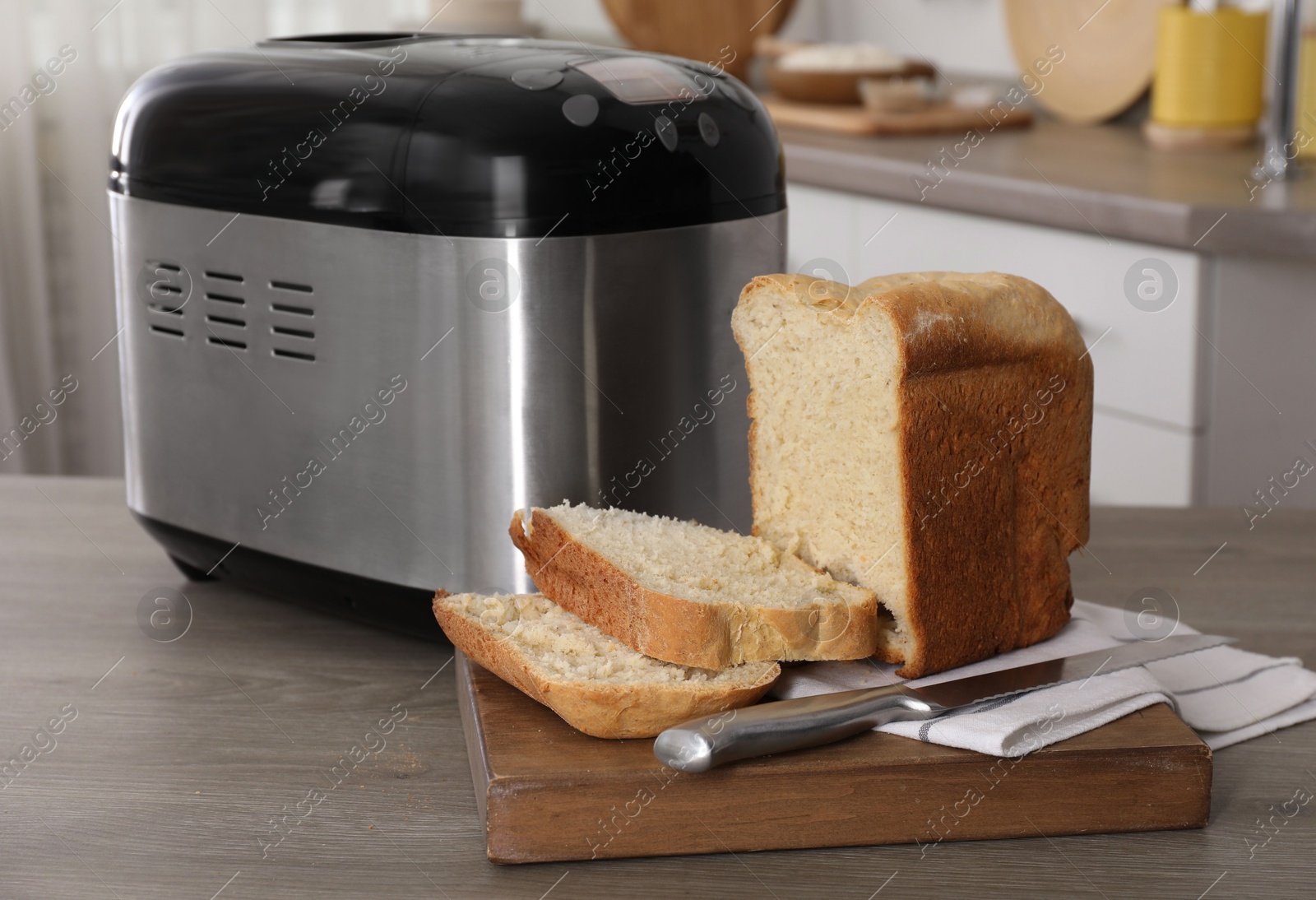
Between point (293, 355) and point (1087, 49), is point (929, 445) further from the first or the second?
point (1087, 49)

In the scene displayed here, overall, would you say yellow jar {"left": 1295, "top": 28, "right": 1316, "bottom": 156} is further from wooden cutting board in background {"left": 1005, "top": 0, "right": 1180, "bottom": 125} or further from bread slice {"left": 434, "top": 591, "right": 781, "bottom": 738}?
bread slice {"left": 434, "top": 591, "right": 781, "bottom": 738}

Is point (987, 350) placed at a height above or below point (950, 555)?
above

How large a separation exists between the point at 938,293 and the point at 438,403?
13.1 inches

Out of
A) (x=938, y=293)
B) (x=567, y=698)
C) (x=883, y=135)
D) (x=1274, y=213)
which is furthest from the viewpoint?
(x=883, y=135)

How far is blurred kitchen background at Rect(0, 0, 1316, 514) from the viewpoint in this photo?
1.83m

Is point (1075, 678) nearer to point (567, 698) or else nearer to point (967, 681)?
point (967, 681)

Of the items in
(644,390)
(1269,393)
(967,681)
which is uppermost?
(644,390)

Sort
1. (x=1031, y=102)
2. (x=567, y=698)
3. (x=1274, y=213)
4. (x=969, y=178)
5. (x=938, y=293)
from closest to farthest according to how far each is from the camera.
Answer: (x=567, y=698), (x=938, y=293), (x=1274, y=213), (x=969, y=178), (x=1031, y=102)

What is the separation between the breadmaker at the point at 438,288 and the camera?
88 centimetres

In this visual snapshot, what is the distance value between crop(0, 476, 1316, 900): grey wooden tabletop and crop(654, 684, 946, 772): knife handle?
59mm

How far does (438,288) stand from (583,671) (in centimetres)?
27

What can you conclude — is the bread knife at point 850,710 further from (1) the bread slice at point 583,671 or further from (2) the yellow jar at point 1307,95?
(2) the yellow jar at point 1307,95

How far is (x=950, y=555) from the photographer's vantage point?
878 mm

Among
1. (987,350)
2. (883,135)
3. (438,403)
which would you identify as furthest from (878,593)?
(883,135)
